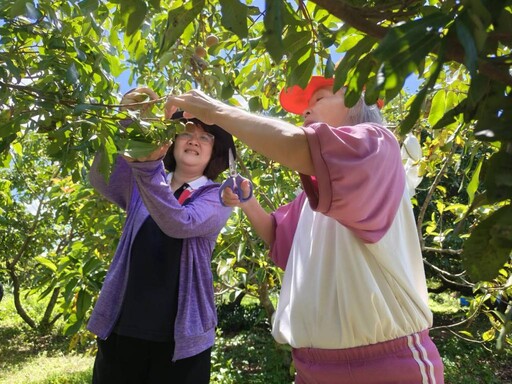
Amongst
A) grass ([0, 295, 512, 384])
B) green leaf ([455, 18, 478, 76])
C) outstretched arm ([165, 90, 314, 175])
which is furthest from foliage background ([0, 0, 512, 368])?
grass ([0, 295, 512, 384])

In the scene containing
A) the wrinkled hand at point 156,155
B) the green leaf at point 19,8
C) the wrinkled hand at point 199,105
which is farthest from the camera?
the wrinkled hand at point 156,155

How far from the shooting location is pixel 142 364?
5.48 ft

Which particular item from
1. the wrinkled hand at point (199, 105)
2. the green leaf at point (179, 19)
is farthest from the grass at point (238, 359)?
the green leaf at point (179, 19)

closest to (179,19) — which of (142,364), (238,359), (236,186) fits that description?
(236,186)

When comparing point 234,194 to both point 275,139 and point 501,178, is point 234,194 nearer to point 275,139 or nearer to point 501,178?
point 275,139

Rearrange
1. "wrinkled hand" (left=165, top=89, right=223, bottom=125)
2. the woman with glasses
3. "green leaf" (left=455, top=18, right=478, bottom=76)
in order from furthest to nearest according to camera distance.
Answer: the woman with glasses, "wrinkled hand" (left=165, top=89, right=223, bottom=125), "green leaf" (left=455, top=18, right=478, bottom=76)

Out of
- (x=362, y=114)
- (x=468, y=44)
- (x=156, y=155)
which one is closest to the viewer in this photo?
(x=468, y=44)

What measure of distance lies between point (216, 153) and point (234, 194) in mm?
411

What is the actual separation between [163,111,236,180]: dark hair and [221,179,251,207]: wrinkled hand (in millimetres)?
336

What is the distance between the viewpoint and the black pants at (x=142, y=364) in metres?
1.64

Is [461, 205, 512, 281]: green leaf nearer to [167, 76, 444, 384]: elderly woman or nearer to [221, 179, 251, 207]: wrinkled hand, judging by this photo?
[167, 76, 444, 384]: elderly woman

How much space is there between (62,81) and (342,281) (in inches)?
42.5

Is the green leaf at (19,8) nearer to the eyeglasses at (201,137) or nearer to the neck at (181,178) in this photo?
the eyeglasses at (201,137)

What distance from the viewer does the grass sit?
475 cm
